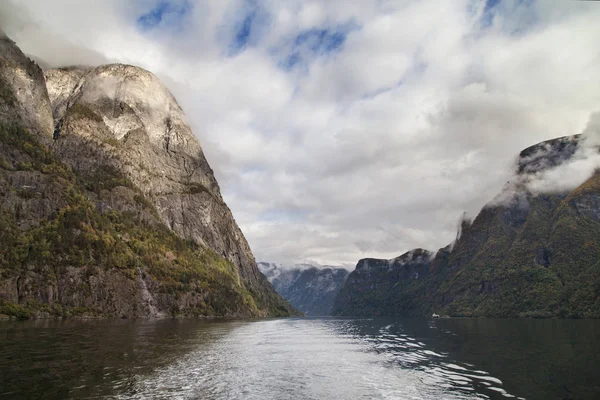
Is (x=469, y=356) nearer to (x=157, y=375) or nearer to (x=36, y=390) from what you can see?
(x=157, y=375)

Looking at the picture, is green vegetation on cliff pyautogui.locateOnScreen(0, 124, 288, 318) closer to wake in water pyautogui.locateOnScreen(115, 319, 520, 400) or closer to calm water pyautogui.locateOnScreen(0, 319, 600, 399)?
calm water pyautogui.locateOnScreen(0, 319, 600, 399)

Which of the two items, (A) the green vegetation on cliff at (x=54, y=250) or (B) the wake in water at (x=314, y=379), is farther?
(A) the green vegetation on cliff at (x=54, y=250)

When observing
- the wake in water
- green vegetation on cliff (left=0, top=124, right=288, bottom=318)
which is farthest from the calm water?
green vegetation on cliff (left=0, top=124, right=288, bottom=318)

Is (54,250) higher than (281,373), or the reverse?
(54,250)

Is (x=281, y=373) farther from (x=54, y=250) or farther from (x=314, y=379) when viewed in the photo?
(x=54, y=250)

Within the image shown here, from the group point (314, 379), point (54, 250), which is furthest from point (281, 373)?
point (54, 250)

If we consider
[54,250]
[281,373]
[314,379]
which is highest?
[54,250]

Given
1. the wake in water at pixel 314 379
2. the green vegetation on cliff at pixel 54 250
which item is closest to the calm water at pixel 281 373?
the wake in water at pixel 314 379

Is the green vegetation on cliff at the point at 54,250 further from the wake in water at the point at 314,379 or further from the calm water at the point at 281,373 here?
the wake in water at the point at 314,379

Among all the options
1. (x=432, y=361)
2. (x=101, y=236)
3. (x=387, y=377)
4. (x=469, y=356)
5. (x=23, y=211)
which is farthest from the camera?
(x=101, y=236)

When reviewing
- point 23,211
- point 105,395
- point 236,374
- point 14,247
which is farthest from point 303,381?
point 23,211

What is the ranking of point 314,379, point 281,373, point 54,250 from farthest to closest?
point 54,250
point 281,373
point 314,379
